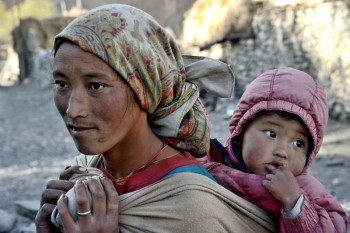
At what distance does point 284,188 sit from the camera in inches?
75.7

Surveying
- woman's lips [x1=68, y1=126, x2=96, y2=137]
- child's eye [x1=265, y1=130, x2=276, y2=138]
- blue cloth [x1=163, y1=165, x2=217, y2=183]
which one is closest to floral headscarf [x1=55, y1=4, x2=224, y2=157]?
blue cloth [x1=163, y1=165, x2=217, y2=183]

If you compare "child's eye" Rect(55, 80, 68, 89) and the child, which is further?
the child

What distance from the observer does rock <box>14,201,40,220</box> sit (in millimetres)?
5137

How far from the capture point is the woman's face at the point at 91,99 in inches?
67.4

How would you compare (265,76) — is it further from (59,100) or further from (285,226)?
(59,100)

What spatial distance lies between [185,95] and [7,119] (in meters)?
12.2

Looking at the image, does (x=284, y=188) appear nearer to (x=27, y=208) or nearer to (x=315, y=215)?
(x=315, y=215)

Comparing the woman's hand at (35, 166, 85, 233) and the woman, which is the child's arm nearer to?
the woman

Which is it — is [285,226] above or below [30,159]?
above

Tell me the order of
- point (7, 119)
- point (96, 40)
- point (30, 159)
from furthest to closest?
point (7, 119) < point (30, 159) < point (96, 40)

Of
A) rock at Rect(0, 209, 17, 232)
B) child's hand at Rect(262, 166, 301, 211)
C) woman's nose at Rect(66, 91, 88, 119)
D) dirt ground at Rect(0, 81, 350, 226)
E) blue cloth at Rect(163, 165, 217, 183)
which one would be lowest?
rock at Rect(0, 209, 17, 232)

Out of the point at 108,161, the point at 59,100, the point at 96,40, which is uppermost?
the point at 96,40

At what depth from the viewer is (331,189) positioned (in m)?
5.50

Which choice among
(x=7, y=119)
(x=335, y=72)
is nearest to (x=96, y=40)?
(x=335, y=72)
